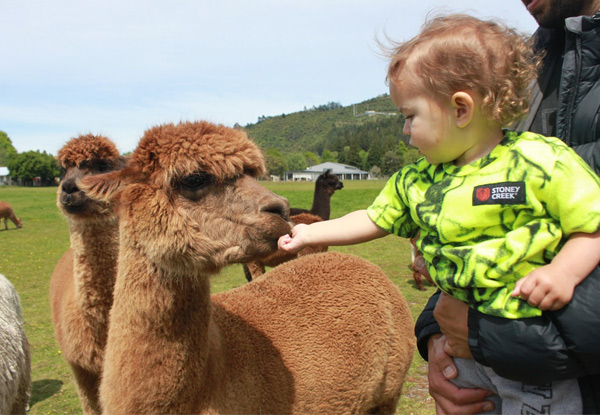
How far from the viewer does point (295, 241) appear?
6.06ft

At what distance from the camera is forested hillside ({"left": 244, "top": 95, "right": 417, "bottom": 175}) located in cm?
8938

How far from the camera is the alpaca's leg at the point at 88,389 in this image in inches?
135

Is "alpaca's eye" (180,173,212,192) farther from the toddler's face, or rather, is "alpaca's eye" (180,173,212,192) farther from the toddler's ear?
the toddler's ear

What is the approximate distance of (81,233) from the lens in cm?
369

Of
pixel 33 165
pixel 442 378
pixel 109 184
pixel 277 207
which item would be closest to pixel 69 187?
pixel 109 184

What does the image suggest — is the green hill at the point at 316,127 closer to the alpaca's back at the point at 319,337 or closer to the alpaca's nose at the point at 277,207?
the alpaca's back at the point at 319,337

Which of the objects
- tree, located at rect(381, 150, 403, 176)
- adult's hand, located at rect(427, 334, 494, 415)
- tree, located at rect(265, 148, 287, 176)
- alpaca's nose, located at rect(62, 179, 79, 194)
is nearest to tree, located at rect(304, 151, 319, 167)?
tree, located at rect(381, 150, 403, 176)

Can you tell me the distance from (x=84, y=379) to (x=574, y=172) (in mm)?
3630

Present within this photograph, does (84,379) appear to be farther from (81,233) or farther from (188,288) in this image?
(188,288)

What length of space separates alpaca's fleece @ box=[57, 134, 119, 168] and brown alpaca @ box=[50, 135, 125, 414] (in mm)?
186

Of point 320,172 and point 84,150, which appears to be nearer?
point 84,150

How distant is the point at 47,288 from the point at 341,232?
9.55 meters

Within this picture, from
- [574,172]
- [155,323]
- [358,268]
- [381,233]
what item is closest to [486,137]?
[574,172]

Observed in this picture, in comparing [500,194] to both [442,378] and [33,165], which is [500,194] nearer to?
[442,378]
